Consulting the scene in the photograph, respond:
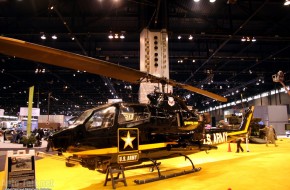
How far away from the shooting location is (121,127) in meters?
5.05

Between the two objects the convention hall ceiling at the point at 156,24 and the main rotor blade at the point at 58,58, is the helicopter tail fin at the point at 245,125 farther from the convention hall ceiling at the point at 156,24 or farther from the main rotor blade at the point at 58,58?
the main rotor blade at the point at 58,58

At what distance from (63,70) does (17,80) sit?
24.9 ft

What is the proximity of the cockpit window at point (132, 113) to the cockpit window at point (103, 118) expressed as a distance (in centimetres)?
18

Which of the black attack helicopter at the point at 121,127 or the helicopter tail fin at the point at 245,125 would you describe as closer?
the black attack helicopter at the point at 121,127

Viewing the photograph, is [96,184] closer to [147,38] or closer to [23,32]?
[147,38]

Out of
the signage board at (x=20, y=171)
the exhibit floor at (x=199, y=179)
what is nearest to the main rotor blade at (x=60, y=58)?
the signage board at (x=20, y=171)

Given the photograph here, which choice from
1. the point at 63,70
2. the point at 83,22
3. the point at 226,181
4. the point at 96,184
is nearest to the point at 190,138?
the point at 226,181

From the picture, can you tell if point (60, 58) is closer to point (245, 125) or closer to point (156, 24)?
point (156, 24)

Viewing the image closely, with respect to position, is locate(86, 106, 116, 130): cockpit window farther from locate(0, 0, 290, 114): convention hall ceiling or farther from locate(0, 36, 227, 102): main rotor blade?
locate(0, 0, 290, 114): convention hall ceiling

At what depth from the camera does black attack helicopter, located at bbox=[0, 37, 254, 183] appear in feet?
13.5

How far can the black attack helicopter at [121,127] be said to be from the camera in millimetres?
4129

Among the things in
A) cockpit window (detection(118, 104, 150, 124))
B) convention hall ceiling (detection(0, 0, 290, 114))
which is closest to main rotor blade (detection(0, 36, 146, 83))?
cockpit window (detection(118, 104, 150, 124))

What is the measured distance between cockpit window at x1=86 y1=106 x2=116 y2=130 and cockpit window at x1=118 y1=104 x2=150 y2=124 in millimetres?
183

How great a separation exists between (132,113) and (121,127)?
51 cm
